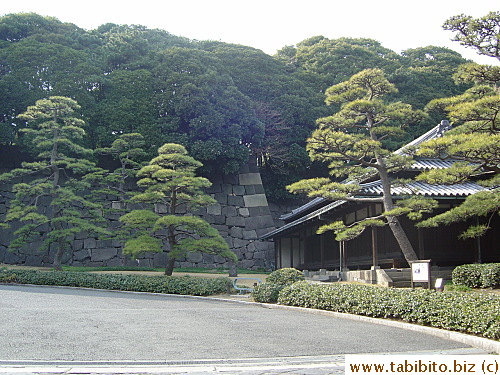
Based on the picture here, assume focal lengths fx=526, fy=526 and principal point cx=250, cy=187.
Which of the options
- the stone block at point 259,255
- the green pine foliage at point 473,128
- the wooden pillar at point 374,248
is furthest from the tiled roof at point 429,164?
the stone block at point 259,255

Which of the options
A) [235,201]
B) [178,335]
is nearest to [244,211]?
[235,201]

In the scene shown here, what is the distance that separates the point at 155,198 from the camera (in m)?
20.4

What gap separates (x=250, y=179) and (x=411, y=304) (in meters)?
24.8

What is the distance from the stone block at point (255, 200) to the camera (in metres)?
34.1

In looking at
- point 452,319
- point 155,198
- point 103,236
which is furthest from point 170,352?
point 103,236

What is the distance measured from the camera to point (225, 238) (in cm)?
3266

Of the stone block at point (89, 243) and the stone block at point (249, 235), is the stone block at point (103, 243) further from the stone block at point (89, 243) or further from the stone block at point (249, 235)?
the stone block at point (249, 235)

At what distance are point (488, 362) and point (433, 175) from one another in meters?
7.83

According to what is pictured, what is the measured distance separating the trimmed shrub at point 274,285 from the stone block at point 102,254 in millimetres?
16663

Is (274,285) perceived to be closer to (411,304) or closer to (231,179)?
(411,304)

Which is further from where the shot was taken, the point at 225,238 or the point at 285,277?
the point at 225,238

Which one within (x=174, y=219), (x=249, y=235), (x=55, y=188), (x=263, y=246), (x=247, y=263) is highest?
(x=55, y=188)

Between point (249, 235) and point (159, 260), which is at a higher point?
point (249, 235)

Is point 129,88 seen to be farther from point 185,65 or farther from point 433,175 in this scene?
point 433,175
